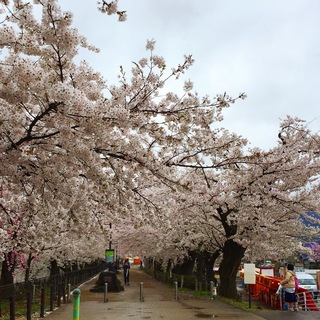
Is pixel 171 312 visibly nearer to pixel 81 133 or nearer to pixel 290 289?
pixel 290 289

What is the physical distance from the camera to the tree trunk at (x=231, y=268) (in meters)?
17.5

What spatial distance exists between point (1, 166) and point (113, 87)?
211 centimetres

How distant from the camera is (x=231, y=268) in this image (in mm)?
17531

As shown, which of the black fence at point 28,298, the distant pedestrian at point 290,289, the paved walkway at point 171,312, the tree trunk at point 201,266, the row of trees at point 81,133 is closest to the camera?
the row of trees at point 81,133

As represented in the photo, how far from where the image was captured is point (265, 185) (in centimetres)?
1468

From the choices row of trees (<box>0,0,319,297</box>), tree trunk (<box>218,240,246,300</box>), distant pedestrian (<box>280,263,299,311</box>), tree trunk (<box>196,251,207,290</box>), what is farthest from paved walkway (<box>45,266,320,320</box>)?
tree trunk (<box>196,251,207,290</box>)

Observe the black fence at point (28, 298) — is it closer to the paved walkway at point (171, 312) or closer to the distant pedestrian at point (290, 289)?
the paved walkway at point (171, 312)

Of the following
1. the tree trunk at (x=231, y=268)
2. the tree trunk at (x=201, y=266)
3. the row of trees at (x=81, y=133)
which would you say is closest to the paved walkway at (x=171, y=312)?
the tree trunk at (x=231, y=268)

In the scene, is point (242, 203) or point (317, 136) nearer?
point (317, 136)

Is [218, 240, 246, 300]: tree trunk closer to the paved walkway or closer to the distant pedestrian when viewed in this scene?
the paved walkway

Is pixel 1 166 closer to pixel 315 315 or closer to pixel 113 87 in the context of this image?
pixel 113 87

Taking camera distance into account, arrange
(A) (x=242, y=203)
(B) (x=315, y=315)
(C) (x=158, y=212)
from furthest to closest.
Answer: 1. (A) (x=242, y=203)
2. (B) (x=315, y=315)
3. (C) (x=158, y=212)

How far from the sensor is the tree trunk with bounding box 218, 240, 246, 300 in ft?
57.6

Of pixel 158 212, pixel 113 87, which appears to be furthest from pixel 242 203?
pixel 113 87
